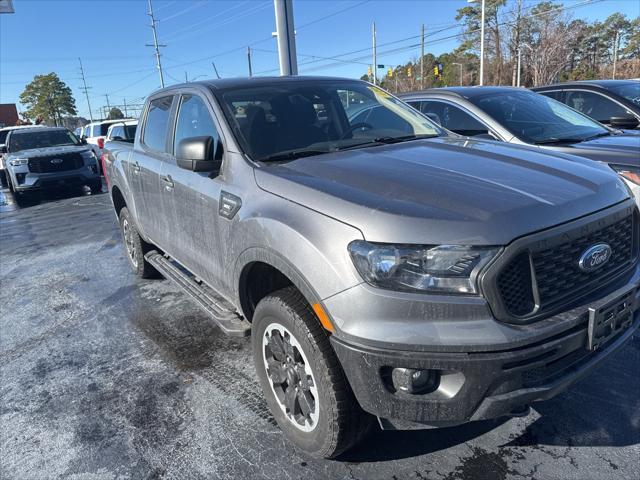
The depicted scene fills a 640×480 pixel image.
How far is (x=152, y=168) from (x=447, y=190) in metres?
2.84

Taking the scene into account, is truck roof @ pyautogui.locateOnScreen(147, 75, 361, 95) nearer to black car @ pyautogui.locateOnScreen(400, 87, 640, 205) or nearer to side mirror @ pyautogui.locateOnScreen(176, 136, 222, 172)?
side mirror @ pyautogui.locateOnScreen(176, 136, 222, 172)

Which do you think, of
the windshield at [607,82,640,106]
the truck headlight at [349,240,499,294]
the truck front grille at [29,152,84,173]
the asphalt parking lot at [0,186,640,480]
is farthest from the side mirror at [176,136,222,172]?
the truck front grille at [29,152,84,173]

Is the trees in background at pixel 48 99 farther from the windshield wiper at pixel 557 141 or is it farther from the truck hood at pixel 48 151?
the windshield wiper at pixel 557 141

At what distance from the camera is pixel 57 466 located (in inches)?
103

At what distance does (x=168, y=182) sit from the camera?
12.4 ft

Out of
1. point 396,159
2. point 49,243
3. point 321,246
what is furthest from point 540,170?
point 49,243

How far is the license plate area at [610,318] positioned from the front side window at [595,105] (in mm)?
5069

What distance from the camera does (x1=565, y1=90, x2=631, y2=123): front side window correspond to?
6473mm

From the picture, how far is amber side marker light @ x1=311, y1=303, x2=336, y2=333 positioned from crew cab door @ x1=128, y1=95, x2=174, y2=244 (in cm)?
218

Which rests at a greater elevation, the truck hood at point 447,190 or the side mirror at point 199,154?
the side mirror at point 199,154

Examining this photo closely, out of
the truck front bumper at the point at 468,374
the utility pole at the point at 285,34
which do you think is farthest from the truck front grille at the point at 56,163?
the truck front bumper at the point at 468,374

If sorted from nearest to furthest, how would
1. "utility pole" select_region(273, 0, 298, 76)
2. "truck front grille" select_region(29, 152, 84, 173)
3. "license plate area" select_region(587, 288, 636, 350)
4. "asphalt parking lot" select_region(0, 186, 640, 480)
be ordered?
"license plate area" select_region(587, 288, 636, 350) < "asphalt parking lot" select_region(0, 186, 640, 480) < "utility pole" select_region(273, 0, 298, 76) < "truck front grille" select_region(29, 152, 84, 173)

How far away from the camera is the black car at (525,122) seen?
4652 mm

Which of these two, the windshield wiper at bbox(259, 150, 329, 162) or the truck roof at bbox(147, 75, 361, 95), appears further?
the truck roof at bbox(147, 75, 361, 95)
